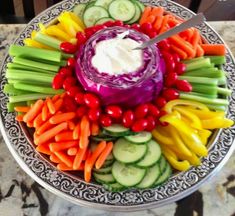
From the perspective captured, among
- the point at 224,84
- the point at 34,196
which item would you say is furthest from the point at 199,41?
the point at 34,196

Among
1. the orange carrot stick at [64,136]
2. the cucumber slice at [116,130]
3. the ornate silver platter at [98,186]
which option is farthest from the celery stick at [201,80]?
the orange carrot stick at [64,136]

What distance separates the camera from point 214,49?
3.96 feet

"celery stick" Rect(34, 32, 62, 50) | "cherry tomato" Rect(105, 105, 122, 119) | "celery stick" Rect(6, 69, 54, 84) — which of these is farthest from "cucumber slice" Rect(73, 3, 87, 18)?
"cherry tomato" Rect(105, 105, 122, 119)

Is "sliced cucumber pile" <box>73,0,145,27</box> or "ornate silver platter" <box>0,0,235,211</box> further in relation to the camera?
"sliced cucumber pile" <box>73,0,145,27</box>

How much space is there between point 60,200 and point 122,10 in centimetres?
55

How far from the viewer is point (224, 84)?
1.18m

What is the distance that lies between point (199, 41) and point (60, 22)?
0.39m

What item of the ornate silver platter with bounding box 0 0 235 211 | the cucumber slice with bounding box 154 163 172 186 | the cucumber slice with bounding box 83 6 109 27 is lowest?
the ornate silver platter with bounding box 0 0 235 211

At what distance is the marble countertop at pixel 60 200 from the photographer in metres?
1.12

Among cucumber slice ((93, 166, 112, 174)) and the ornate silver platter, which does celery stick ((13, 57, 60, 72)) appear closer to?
the ornate silver platter

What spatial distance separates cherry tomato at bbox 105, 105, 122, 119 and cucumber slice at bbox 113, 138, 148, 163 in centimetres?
6

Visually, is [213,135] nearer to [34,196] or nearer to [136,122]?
[136,122]

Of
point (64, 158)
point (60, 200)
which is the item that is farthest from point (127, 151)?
point (60, 200)

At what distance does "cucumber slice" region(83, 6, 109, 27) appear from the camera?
48.3 inches
